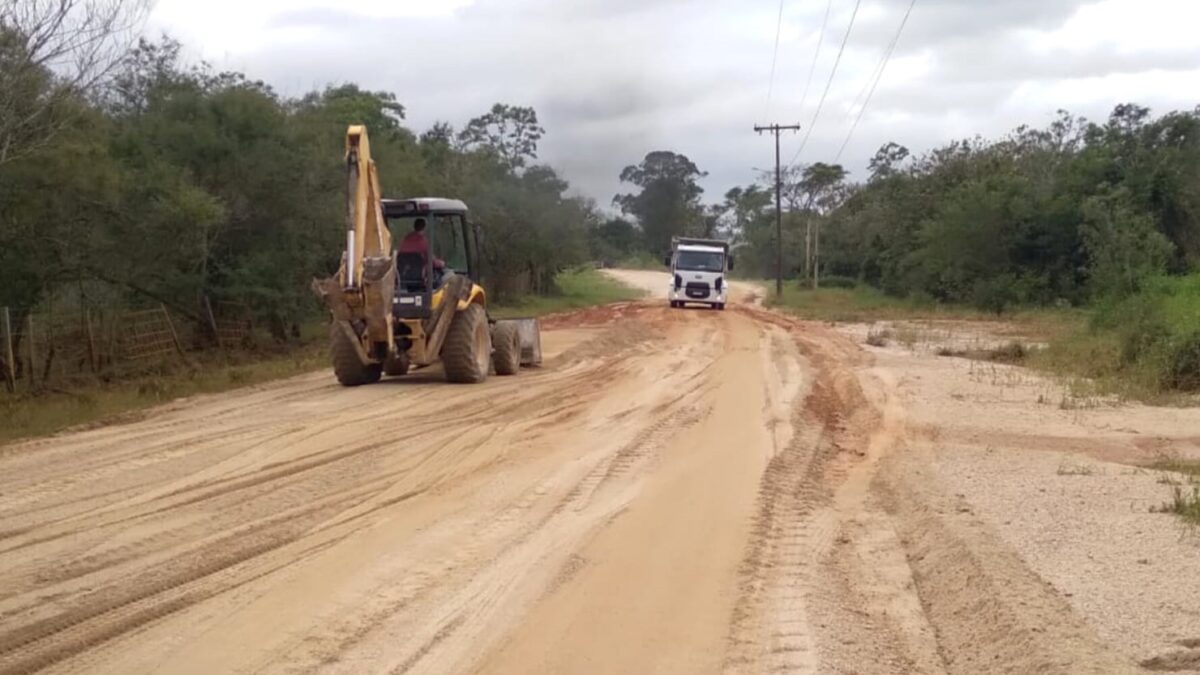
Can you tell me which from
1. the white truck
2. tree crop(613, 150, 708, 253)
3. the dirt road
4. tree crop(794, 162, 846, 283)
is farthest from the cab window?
tree crop(613, 150, 708, 253)

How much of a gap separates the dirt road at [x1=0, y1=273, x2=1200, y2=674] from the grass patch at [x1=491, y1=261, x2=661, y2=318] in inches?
1033

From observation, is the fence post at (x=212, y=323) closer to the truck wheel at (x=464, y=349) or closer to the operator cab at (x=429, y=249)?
the operator cab at (x=429, y=249)

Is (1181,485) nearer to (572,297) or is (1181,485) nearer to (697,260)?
(697,260)

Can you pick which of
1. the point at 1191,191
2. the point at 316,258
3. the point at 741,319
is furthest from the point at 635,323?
the point at 1191,191

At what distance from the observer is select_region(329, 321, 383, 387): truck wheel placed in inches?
756

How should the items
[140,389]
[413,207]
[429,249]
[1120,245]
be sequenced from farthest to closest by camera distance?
[1120,245]
[140,389]
[413,207]
[429,249]

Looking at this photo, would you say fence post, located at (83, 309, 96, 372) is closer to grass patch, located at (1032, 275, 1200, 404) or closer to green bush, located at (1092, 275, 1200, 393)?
grass patch, located at (1032, 275, 1200, 404)

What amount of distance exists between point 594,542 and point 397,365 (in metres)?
11.3

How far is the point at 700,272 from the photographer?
49.2 m

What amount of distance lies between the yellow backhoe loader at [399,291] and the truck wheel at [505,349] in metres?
0.58

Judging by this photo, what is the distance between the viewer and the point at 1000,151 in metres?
67.2

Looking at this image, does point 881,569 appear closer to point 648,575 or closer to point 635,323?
point 648,575

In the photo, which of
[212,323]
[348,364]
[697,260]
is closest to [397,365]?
[348,364]

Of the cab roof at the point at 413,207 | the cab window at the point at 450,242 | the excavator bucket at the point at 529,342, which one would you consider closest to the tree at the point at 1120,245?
the excavator bucket at the point at 529,342
